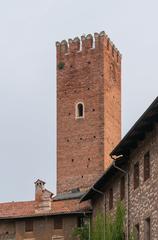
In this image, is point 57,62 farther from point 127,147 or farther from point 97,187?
point 127,147

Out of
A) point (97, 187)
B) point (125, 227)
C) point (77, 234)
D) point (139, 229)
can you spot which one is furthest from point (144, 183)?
point (77, 234)

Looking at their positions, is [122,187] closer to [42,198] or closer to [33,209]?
[33,209]

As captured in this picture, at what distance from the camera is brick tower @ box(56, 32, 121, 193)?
67375 millimetres

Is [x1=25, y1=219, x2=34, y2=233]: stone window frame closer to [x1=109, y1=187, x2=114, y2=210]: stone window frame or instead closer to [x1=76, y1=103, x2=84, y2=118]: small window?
[x1=109, y1=187, x2=114, y2=210]: stone window frame

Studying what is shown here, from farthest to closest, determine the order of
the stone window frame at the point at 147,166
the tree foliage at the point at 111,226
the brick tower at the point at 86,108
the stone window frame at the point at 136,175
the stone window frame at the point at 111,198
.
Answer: the brick tower at the point at 86,108
the stone window frame at the point at 111,198
the tree foliage at the point at 111,226
the stone window frame at the point at 136,175
the stone window frame at the point at 147,166

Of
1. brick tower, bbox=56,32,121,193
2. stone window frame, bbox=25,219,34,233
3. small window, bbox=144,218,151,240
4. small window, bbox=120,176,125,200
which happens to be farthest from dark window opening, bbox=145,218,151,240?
brick tower, bbox=56,32,121,193

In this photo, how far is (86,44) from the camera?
71.4 metres

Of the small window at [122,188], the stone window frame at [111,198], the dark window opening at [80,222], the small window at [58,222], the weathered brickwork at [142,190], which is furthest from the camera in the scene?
the small window at [58,222]

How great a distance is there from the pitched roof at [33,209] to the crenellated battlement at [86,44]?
21093mm

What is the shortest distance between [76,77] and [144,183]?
3916cm

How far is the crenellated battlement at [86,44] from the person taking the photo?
2798 inches

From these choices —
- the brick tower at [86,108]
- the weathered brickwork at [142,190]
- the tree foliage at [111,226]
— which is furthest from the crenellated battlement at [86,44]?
the weathered brickwork at [142,190]

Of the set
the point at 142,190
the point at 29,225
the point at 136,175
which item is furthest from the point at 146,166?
the point at 29,225

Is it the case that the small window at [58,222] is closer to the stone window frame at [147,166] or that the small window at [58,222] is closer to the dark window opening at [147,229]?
the dark window opening at [147,229]
